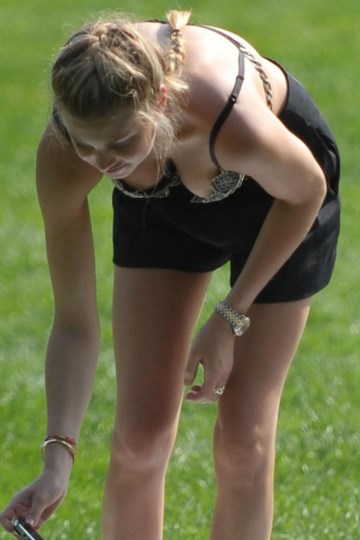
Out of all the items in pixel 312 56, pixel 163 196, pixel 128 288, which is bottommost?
pixel 312 56

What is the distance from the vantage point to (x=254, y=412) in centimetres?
349

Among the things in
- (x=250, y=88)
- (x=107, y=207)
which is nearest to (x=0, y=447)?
(x=250, y=88)

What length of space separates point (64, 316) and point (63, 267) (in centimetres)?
12

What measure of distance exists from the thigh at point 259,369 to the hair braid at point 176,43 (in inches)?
28.8

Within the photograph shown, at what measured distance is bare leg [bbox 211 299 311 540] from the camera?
350 centimetres

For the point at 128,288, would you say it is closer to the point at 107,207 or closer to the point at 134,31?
the point at 134,31

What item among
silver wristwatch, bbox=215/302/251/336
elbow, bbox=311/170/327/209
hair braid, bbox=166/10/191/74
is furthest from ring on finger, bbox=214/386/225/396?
hair braid, bbox=166/10/191/74

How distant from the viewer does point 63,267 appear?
3342 millimetres

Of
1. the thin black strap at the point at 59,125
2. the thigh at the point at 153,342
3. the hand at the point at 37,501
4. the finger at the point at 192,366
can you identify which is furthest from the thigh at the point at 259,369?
the thin black strap at the point at 59,125

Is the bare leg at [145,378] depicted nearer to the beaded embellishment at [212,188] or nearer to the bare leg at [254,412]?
the bare leg at [254,412]

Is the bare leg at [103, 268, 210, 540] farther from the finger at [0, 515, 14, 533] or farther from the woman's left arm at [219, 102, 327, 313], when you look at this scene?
the finger at [0, 515, 14, 533]

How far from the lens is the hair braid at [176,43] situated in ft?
10.1

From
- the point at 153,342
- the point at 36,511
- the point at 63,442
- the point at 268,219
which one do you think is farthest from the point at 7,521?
the point at 268,219

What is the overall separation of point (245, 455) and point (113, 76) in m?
1.14
